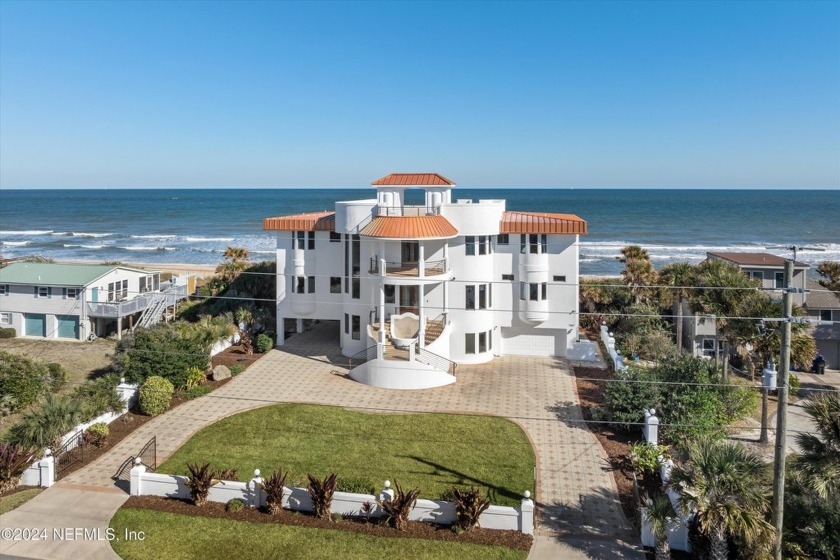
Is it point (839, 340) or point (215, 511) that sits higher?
point (839, 340)

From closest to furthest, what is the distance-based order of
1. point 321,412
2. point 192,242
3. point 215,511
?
point 215,511
point 321,412
point 192,242

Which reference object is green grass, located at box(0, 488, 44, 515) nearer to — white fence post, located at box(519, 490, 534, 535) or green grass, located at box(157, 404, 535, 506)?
green grass, located at box(157, 404, 535, 506)

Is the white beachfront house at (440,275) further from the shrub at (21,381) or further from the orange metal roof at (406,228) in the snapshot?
the shrub at (21,381)

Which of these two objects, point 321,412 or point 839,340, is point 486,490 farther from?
point 839,340

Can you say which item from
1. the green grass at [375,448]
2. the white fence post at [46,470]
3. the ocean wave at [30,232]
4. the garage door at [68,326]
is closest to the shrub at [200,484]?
the green grass at [375,448]

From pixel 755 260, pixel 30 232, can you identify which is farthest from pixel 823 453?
pixel 30 232

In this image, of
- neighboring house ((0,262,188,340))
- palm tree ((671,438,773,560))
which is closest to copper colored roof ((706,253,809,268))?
palm tree ((671,438,773,560))

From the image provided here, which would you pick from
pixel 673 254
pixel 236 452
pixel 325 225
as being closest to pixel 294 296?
pixel 325 225
